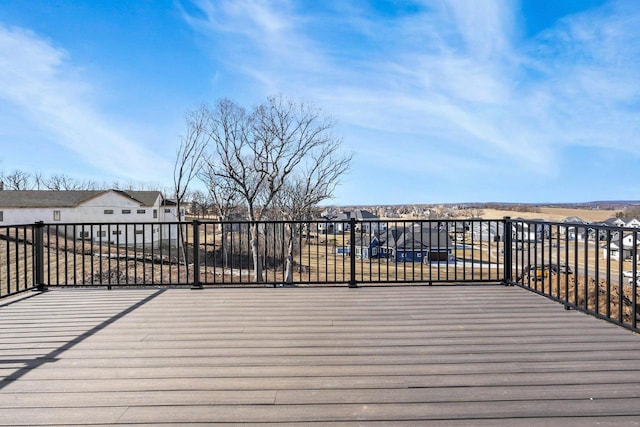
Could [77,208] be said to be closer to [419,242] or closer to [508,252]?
[419,242]

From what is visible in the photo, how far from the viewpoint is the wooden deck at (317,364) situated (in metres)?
1.60

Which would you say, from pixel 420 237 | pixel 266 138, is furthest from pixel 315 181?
pixel 420 237

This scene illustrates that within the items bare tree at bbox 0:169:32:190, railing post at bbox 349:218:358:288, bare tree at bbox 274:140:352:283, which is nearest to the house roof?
railing post at bbox 349:218:358:288

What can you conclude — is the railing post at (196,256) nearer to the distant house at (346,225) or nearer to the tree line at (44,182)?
the distant house at (346,225)

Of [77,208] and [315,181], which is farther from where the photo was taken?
[77,208]

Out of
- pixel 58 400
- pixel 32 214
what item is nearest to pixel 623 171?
pixel 58 400

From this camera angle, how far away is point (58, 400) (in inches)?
68.1

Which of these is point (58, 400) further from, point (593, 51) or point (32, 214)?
point (32, 214)

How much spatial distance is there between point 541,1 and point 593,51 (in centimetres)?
247

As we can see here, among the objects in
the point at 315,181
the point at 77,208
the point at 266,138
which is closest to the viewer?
the point at 266,138

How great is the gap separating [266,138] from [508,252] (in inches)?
533

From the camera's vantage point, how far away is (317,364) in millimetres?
2104

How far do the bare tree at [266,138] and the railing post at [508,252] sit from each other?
1231 cm

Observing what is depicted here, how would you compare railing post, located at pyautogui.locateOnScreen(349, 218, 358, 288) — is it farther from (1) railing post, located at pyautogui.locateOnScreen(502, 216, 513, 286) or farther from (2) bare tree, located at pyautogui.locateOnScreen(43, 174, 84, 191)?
(2) bare tree, located at pyautogui.locateOnScreen(43, 174, 84, 191)
